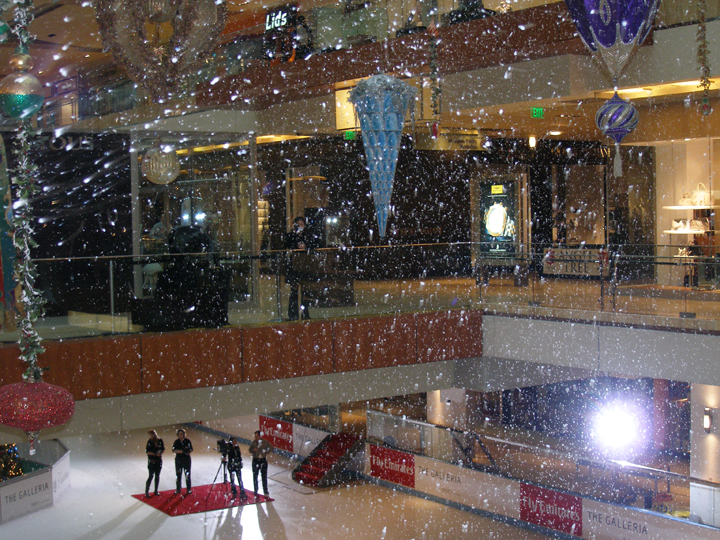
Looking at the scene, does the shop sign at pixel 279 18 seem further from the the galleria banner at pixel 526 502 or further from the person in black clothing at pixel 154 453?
the the galleria banner at pixel 526 502

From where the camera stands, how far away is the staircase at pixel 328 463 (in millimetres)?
12672

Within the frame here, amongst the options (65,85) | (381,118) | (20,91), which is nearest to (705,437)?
(381,118)

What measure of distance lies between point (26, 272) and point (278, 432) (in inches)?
473

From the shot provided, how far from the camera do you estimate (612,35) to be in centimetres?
669

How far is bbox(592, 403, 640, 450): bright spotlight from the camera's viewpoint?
1283cm

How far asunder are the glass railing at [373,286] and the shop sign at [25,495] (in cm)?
416

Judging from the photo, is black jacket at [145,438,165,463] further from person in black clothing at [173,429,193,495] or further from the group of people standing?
person in black clothing at [173,429,193,495]

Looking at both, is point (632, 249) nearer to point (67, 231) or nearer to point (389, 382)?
point (389, 382)

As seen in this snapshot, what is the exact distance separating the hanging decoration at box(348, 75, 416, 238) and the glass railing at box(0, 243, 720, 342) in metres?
2.41

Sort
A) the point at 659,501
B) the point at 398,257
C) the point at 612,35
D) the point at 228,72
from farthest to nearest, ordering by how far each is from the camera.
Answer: the point at 228,72 → the point at 398,257 → the point at 659,501 → the point at 612,35

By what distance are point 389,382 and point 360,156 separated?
6153 mm

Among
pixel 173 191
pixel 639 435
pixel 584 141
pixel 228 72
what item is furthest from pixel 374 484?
pixel 584 141

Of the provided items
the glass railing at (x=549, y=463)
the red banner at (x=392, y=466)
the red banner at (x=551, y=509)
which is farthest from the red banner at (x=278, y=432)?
the red banner at (x=551, y=509)

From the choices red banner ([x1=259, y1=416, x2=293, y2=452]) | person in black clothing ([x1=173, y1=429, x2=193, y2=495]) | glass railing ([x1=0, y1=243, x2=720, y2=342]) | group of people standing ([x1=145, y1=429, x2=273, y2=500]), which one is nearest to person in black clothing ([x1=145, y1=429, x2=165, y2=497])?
group of people standing ([x1=145, y1=429, x2=273, y2=500])
